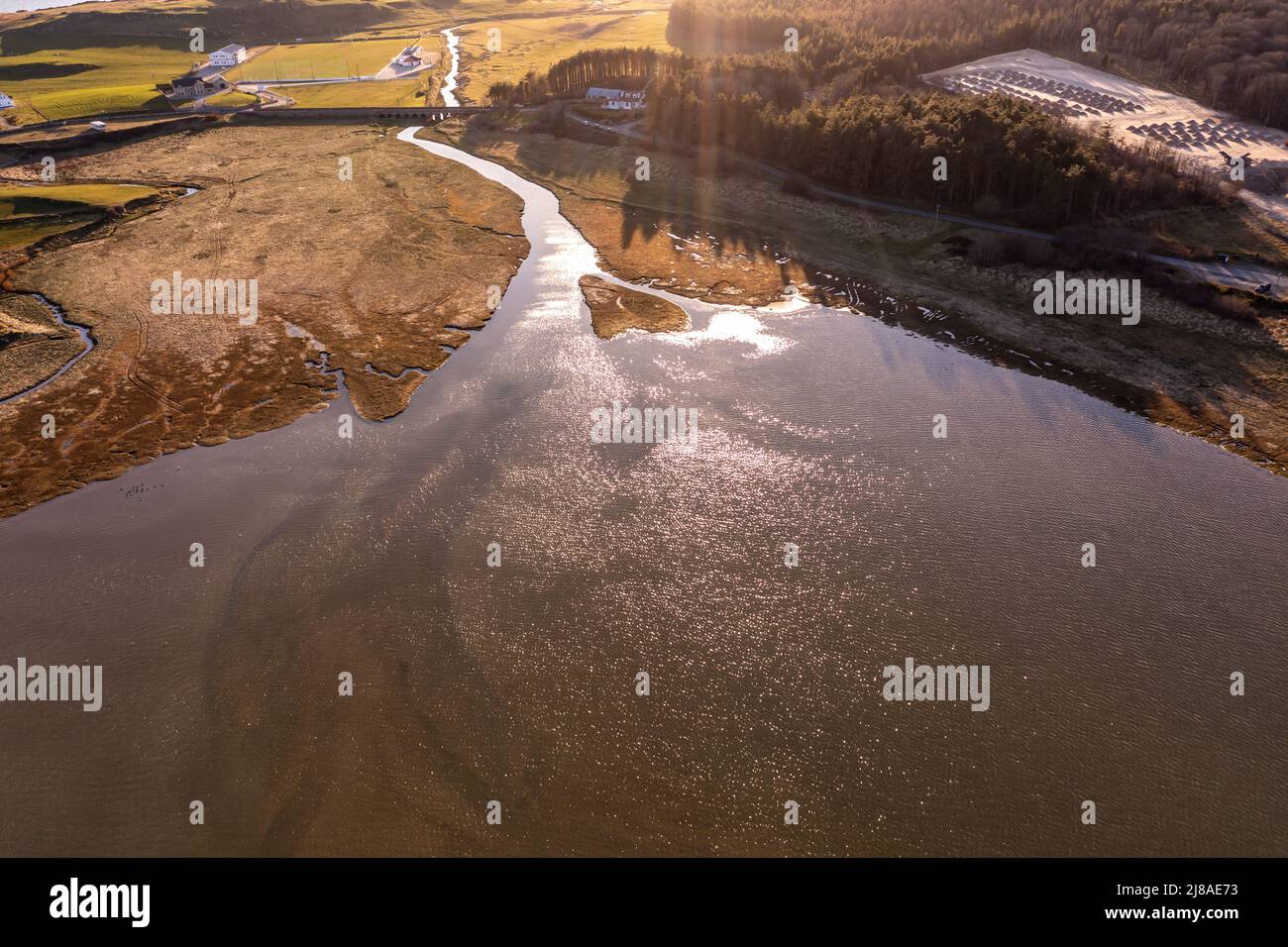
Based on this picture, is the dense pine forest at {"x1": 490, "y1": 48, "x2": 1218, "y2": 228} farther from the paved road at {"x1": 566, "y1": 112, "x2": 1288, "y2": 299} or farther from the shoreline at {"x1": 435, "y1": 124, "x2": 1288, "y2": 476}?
the shoreline at {"x1": 435, "y1": 124, "x2": 1288, "y2": 476}

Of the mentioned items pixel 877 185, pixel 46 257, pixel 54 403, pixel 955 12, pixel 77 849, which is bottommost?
pixel 77 849

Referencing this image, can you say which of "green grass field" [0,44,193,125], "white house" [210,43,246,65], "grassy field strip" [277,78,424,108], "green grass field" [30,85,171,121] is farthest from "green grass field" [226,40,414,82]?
"green grass field" [30,85,171,121]

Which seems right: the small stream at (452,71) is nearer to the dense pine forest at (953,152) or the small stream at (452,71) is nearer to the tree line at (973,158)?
the dense pine forest at (953,152)

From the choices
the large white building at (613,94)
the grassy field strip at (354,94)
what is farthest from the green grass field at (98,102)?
the large white building at (613,94)

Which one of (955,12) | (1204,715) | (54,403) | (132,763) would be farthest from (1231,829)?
(955,12)

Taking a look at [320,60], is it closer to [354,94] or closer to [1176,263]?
[354,94]
